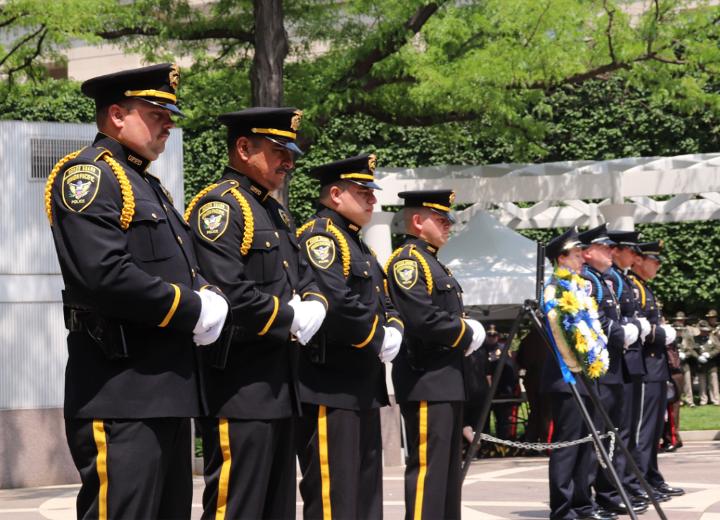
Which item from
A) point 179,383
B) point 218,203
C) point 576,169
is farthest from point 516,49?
point 179,383

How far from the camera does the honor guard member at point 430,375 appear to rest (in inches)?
291

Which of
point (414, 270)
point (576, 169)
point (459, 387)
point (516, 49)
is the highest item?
point (516, 49)

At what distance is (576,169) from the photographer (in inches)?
679

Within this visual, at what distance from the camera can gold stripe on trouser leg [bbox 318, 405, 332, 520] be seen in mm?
6316

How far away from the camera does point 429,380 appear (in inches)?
293

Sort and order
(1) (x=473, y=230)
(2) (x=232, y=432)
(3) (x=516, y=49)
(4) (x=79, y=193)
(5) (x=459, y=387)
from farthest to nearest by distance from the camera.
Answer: (1) (x=473, y=230) → (3) (x=516, y=49) → (5) (x=459, y=387) → (2) (x=232, y=432) → (4) (x=79, y=193)

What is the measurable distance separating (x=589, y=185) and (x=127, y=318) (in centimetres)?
1256

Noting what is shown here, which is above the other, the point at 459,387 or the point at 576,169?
the point at 576,169

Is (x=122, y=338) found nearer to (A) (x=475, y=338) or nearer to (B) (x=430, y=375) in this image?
(B) (x=430, y=375)

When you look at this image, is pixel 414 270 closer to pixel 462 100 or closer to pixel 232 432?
pixel 232 432

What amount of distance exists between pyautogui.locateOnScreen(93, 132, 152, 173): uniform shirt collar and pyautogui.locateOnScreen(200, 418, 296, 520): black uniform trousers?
110 cm

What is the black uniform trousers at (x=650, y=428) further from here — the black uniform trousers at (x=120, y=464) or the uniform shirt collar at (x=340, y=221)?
the black uniform trousers at (x=120, y=464)

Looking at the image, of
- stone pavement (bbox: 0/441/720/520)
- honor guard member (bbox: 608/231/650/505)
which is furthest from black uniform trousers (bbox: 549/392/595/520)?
honor guard member (bbox: 608/231/650/505)

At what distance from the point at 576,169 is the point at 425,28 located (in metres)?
3.46
